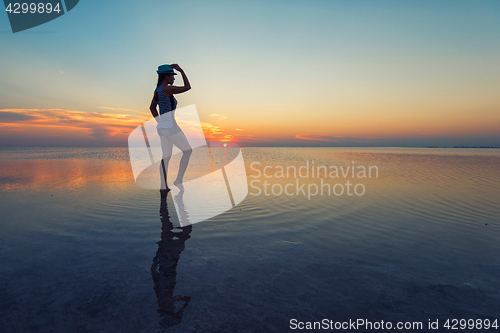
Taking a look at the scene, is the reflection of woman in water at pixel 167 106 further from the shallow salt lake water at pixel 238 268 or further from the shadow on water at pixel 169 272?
the shadow on water at pixel 169 272

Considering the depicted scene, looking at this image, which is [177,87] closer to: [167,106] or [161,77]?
[167,106]

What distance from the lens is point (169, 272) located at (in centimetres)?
244

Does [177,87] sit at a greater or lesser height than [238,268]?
greater

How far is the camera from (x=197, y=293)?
6.83ft

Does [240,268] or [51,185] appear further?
[51,185]

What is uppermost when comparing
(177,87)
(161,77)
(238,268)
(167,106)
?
(161,77)

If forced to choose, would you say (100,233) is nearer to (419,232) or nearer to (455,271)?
(455,271)

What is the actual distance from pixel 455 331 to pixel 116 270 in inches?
121

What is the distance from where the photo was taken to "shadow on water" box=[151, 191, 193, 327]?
5.98 feet

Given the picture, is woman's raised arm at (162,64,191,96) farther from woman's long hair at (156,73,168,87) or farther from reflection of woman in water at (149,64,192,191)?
woman's long hair at (156,73,168,87)

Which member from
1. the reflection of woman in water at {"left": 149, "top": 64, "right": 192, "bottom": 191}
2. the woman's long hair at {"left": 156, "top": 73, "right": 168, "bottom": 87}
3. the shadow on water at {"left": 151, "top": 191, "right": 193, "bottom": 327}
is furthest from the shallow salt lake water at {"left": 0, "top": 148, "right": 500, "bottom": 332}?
the woman's long hair at {"left": 156, "top": 73, "right": 168, "bottom": 87}

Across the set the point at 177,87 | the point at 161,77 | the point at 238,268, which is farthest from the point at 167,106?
the point at 238,268

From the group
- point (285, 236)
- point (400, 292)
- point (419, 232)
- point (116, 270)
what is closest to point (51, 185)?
point (116, 270)

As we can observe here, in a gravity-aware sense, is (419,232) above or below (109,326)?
below
